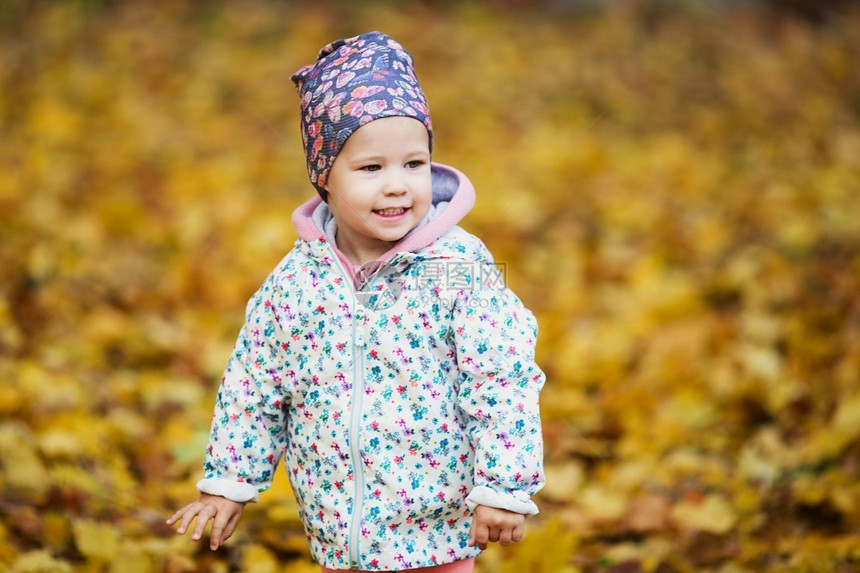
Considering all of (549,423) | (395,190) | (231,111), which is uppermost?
(231,111)

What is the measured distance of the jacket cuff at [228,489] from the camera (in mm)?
2191

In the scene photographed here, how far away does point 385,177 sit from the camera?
2082 mm

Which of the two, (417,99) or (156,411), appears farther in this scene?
(156,411)

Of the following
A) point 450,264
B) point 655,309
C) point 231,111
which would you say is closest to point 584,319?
point 655,309

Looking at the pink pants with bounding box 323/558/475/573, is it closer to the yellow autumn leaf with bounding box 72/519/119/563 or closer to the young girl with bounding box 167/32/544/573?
the young girl with bounding box 167/32/544/573

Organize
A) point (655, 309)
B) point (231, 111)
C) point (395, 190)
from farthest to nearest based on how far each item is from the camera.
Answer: point (231, 111) < point (655, 309) < point (395, 190)

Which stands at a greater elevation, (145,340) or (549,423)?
(145,340)

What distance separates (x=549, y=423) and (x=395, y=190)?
2016mm

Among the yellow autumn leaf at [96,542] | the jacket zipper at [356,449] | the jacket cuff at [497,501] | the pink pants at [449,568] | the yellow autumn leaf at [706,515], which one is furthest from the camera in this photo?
the yellow autumn leaf at [706,515]

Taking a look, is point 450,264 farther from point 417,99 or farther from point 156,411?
point 156,411

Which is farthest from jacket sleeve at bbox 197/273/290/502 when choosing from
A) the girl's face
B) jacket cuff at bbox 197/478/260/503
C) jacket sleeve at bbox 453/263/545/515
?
jacket sleeve at bbox 453/263/545/515

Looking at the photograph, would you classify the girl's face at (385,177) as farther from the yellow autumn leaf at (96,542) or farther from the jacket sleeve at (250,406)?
the yellow autumn leaf at (96,542)

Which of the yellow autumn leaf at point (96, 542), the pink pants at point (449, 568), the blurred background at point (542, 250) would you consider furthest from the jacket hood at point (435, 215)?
the yellow autumn leaf at point (96, 542)

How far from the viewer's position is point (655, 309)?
4664 mm
